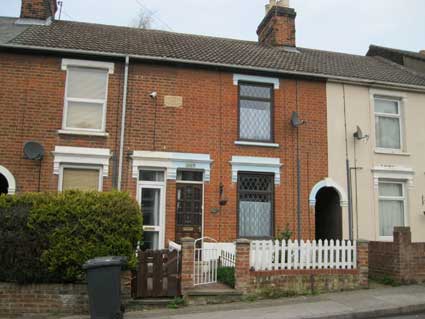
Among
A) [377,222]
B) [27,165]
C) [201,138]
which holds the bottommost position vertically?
[377,222]

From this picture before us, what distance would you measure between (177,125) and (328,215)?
225 inches

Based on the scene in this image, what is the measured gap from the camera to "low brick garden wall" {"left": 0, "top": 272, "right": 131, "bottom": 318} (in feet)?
28.0

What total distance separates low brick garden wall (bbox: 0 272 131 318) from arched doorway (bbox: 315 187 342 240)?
8.00 metres

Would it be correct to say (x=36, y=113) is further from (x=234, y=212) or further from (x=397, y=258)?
(x=397, y=258)

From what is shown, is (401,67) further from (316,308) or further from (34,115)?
(34,115)

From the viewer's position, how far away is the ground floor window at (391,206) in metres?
13.8

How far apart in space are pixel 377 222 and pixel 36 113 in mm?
10342

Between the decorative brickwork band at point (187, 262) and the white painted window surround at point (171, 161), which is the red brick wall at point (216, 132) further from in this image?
the decorative brickwork band at point (187, 262)

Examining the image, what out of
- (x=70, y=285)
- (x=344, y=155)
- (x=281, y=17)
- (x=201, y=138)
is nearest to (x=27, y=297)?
(x=70, y=285)

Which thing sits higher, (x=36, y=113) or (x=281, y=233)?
(x=36, y=113)

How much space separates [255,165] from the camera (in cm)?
1286

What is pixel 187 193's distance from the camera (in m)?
12.5

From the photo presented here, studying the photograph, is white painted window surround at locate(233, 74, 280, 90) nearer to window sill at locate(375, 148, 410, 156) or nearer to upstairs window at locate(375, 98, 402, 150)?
upstairs window at locate(375, 98, 402, 150)

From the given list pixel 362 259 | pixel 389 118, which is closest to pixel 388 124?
pixel 389 118
